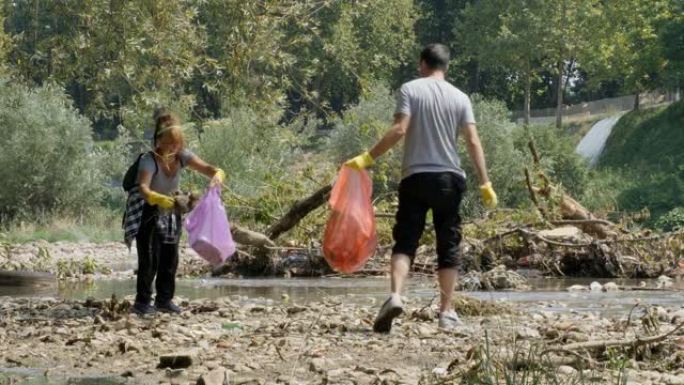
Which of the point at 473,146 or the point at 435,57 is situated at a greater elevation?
the point at 435,57

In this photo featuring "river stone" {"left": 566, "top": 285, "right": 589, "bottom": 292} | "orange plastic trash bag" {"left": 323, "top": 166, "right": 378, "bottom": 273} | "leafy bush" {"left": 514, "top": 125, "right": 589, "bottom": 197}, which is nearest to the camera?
"orange plastic trash bag" {"left": 323, "top": 166, "right": 378, "bottom": 273}

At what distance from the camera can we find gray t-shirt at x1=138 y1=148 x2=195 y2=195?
40.4ft

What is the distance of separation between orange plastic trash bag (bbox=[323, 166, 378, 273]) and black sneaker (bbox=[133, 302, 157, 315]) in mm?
2085

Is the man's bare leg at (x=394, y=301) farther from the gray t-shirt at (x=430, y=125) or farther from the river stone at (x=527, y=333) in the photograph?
the river stone at (x=527, y=333)

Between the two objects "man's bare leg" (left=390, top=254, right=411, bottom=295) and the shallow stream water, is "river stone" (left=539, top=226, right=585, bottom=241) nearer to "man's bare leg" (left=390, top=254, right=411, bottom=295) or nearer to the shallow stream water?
the shallow stream water

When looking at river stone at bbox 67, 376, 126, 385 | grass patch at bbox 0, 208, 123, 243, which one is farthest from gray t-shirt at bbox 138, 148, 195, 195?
grass patch at bbox 0, 208, 123, 243

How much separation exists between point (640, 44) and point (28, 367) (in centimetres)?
6843

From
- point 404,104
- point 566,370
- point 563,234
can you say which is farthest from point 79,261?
point 566,370

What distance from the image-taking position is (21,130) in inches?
1650

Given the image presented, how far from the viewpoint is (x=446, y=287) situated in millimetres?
11023

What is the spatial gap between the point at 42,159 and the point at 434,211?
32734mm

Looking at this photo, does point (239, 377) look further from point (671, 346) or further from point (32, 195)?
point (32, 195)

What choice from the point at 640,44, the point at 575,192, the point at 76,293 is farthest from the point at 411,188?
the point at 640,44

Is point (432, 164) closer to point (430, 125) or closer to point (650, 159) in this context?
point (430, 125)
